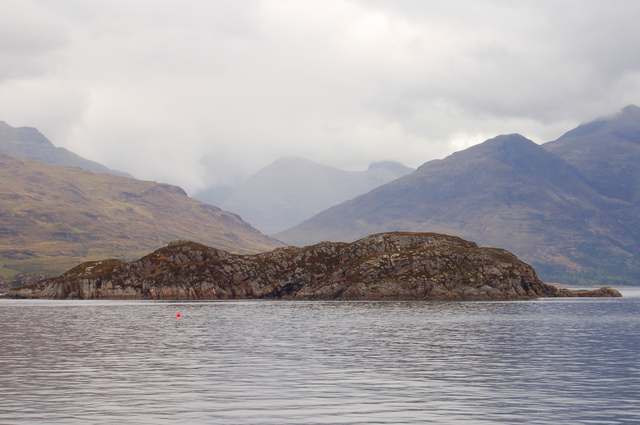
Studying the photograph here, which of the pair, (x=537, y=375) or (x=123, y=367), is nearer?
(x=537, y=375)

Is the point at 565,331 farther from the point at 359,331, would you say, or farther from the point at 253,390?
the point at 253,390

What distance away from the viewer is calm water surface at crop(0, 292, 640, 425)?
49.4m

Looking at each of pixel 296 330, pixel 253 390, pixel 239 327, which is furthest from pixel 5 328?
pixel 253 390

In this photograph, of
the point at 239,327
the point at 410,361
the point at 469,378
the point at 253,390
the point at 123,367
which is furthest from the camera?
the point at 239,327

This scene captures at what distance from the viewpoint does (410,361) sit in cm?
7881

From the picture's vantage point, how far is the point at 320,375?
68062 millimetres

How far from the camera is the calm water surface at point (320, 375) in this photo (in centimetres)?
4944

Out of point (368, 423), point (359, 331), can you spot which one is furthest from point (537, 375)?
point (359, 331)

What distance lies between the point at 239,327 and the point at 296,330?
12345 millimetres

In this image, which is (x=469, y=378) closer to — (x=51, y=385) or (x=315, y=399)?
(x=315, y=399)

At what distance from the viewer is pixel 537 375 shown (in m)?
68.1

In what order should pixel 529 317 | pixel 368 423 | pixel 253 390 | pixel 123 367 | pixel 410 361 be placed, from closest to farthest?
pixel 368 423, pixel 253 390, pixel 123 367, pixel 410 361, pixel 529 317

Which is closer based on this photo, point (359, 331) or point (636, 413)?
point (636, 413)

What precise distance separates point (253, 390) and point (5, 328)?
81.8 m
